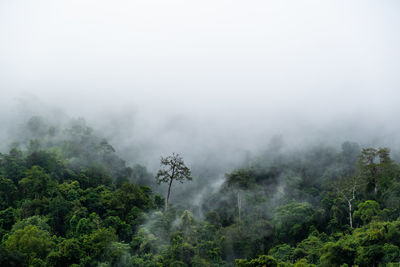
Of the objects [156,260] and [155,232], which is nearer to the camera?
[156,260]

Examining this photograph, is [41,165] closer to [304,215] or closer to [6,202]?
[6,202]

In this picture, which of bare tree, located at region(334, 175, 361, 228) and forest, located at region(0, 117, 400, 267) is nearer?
forest, located at region(0, 117, 400, 267)

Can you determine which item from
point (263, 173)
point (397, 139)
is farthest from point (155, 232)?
point (397, 139)

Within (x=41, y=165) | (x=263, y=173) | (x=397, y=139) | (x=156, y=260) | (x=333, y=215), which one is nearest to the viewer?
(x=156, y=260)

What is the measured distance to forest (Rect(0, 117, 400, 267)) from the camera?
30078 mm

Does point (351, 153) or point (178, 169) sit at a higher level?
point (351, 153)

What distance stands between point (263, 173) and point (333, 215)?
60.3 feet

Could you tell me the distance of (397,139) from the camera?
7194cm

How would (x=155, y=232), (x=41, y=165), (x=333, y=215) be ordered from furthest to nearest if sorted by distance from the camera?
1. (x=41, y=165)
2. (x=333, y=215)
3. (x=155, y=232)

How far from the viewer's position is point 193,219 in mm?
41875

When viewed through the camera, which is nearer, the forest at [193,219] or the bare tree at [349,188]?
the forest at [193,219]

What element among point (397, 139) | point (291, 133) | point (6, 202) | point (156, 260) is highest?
point (291, 133)

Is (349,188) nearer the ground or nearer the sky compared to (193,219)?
nearer the sky

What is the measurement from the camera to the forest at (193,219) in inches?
1184
